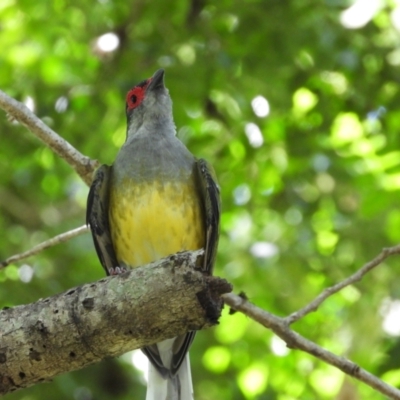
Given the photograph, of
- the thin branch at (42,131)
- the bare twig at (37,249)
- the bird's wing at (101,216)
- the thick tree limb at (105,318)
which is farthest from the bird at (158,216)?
the thick tree limb at (105,318)

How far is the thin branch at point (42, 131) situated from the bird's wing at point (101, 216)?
25cm

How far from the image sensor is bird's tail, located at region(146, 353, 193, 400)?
4789mm

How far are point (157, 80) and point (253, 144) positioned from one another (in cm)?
119

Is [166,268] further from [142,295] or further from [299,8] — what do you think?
[299,8]

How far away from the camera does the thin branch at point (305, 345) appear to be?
4.00 meters

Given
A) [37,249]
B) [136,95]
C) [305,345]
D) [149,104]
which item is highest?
[136,95]

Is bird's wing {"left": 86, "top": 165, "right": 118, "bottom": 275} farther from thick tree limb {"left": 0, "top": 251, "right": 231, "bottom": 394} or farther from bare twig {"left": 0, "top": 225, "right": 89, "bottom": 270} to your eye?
thick tree limb {"left": 0, "top": 251, "right": 231, "bottom": 394}

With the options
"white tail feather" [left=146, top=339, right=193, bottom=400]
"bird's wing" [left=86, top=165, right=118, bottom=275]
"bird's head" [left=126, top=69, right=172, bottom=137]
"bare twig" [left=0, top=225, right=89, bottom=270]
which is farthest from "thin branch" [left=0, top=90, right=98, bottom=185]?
"white tail feather" [left=146, top=339, right=193, bottom=400]

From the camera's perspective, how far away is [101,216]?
510 cm

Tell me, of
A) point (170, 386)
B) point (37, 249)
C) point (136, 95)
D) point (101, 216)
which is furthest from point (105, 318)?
point (136, 95)

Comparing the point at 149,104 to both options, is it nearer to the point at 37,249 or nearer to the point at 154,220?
the point at 154,220

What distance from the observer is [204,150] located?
261 inches

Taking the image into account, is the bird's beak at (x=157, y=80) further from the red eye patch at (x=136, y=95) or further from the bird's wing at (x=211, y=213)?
the bird's wing at (x=211, y=213)

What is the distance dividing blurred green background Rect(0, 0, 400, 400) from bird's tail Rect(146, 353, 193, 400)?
2.82 ft
